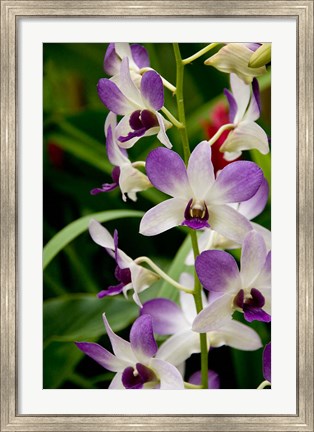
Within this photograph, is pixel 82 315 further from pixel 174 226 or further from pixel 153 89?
pixel 153 89

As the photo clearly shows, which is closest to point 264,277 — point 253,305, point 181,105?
point 253,305

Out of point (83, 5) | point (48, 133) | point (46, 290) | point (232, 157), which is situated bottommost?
point (46, 290)

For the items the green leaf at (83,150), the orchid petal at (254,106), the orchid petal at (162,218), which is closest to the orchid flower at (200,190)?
the orchid petal at (162,218)

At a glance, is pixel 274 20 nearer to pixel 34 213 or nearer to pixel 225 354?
pixel 34 213

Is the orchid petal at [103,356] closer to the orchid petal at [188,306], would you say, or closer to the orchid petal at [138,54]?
the orchid petal at [188,306]

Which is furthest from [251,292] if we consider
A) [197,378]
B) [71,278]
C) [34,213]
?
[71,278]

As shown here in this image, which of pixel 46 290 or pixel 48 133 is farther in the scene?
pixel 48 133
